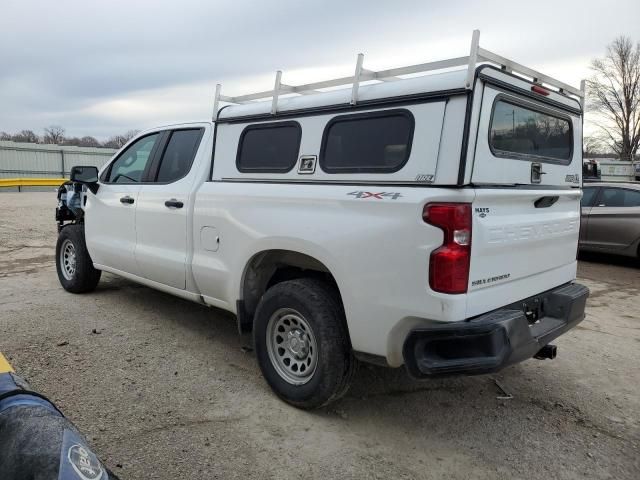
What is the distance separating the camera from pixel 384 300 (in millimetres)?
2973

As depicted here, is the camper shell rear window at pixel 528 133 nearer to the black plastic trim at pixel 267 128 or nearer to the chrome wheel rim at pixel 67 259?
the black plastic trim at pixel 267 128

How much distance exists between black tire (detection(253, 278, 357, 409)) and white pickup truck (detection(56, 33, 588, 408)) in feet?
0.03

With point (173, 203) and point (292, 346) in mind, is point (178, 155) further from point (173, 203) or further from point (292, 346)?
point (292, 346)

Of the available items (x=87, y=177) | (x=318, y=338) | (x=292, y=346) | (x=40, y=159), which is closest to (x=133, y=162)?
(x=87, y=177)

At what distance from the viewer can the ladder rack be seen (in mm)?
2835

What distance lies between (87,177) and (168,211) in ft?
5.33

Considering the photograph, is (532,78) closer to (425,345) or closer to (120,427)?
(425,345)

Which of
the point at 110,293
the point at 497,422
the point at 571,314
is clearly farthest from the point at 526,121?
the point at 110,293

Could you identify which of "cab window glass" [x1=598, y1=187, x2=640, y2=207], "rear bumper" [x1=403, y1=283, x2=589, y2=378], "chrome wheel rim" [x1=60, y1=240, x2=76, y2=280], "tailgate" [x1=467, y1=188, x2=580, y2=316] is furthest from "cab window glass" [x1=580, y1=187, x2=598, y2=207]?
"chrome wheel rim" [x1=60, y1=240, x2=76, y2=280]

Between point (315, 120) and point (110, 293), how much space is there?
159 inches

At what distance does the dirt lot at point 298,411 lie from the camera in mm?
2951

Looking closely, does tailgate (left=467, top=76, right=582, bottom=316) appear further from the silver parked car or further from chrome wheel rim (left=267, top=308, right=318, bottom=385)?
the silver parked car

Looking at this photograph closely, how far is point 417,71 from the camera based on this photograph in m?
3.10

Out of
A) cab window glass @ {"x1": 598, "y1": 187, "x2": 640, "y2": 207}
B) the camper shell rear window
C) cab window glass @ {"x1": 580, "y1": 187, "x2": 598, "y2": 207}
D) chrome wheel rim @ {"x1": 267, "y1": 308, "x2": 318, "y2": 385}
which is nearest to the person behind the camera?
the camper shell rear window
